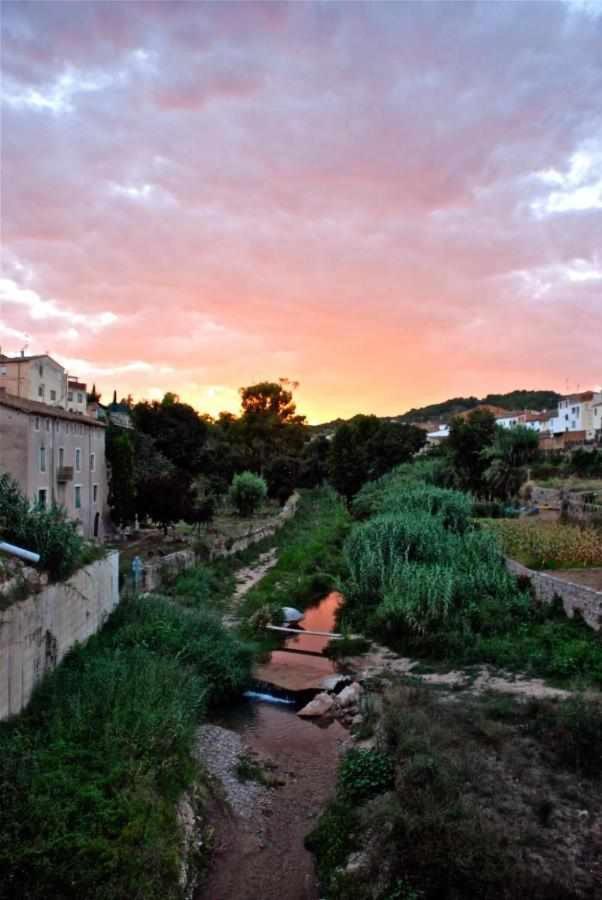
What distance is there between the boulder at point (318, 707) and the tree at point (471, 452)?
33038mm

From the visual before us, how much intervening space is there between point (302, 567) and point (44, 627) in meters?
18.1

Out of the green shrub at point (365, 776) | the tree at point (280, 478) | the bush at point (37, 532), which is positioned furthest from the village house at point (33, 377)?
the green shrub at point (365, 776)

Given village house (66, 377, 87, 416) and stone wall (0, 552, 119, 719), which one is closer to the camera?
stone wall (0, 552, 119, 719)

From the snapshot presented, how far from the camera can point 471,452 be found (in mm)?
45781

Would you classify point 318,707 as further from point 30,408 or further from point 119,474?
point 119,474

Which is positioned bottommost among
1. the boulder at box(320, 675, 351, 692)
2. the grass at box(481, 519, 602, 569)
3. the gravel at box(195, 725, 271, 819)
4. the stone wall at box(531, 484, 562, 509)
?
the gravel at box(195, 725, 271, 819)

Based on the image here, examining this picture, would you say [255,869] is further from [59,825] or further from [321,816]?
[59,825]

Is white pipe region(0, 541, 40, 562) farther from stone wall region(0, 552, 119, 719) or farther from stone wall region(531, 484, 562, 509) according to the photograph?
stone wall region(531, 484, 562, 509)

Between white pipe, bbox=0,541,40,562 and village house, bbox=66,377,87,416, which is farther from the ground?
village house, bbox=66,377,87,416

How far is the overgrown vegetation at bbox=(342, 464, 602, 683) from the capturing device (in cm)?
1420

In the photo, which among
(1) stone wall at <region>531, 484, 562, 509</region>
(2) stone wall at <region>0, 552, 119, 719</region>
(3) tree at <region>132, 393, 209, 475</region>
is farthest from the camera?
(3) tree at <region>132, 393, 209, 475</region>

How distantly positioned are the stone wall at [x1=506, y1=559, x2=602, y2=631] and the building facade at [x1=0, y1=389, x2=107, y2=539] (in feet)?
53.3

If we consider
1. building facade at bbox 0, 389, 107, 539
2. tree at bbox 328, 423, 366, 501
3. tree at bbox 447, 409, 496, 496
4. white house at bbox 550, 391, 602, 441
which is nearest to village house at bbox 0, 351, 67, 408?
building facade at bbox 0, 389, 107, 539

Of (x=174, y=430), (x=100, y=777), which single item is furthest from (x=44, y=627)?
(x=174, y=430)
